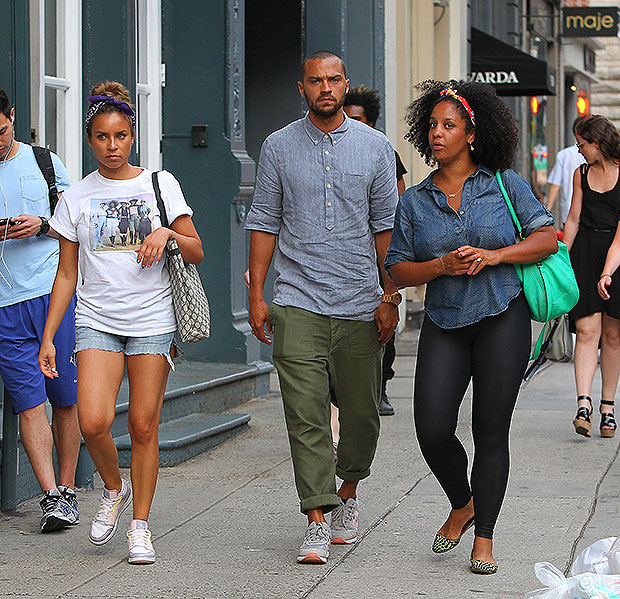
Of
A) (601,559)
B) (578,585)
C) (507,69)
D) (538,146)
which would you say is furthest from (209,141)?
(538,146)

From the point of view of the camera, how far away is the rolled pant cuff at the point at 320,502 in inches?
217

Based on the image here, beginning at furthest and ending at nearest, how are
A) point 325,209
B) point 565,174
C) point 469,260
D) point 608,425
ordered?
point 565,174 < point 608,425 < point 325,209 < point 469,260

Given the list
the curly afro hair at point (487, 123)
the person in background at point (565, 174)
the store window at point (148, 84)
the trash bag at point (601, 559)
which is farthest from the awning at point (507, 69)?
Answer: the trash bag at point (601, 559)

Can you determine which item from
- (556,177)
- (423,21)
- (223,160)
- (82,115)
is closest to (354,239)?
(82,115)

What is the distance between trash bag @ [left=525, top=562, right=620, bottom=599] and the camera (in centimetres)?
434

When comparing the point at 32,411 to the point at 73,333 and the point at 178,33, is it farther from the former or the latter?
the point at 178,33

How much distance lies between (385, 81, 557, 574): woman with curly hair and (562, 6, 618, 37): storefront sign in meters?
20.6

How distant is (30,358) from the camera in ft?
20.5

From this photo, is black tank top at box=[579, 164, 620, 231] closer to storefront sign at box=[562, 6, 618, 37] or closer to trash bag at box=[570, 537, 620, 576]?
trash bag at box=[570, 537, 620, 576]

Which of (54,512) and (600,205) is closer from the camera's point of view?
(54,512)

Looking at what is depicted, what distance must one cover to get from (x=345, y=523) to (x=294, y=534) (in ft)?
1.07

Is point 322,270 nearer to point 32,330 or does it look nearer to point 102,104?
point 102,104

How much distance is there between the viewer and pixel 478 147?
5.33 m

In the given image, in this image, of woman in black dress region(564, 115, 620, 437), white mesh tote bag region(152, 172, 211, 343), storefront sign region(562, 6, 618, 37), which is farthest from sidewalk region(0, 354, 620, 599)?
storefront sign region(562, 6, 618, 37)
